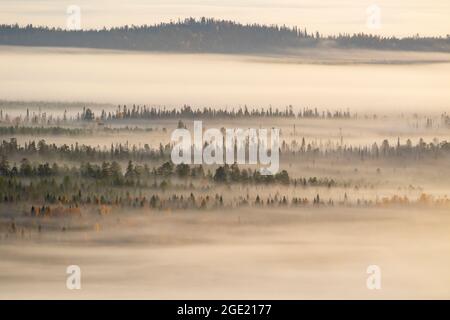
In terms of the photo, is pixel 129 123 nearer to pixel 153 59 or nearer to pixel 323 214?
pixel 153 59

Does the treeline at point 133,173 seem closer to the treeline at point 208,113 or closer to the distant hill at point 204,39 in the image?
the treeline at point 208,113

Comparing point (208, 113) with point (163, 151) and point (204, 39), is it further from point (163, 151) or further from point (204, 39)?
point (204, 39)

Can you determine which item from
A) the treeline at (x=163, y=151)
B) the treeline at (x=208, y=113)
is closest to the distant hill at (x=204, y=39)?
the treeline at (x=208, y=113)

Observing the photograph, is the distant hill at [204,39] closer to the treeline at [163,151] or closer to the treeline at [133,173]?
the treeline at [163,151]

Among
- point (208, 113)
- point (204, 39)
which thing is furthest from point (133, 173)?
point (204, 39)

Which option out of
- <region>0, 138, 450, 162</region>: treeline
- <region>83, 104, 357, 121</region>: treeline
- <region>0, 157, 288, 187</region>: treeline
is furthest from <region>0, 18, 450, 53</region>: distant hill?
<region>0, 157, 288, 187</region>: treeline

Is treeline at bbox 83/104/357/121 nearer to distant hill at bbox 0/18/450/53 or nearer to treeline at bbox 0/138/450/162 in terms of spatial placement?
treeline at bbox 0/138/450/162

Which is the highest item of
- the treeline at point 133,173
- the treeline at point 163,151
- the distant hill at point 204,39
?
the distant hill at point 204,39

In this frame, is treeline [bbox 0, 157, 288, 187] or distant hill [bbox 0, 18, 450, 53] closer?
treeline [bbox 0, 157, 288, 187]

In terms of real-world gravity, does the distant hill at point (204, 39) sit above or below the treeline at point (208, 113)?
above

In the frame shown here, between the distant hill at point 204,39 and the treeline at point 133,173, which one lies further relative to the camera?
the distant hill at point 204,39
